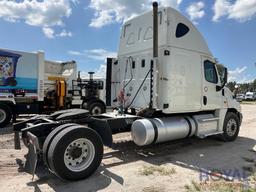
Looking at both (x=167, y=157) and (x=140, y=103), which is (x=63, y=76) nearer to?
(x=140, y=103)

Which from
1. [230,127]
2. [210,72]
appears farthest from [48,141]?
[230,127]

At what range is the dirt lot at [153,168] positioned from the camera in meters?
4.84

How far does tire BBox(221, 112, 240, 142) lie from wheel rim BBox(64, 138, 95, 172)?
5240 mm

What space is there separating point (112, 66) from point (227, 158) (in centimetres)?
443

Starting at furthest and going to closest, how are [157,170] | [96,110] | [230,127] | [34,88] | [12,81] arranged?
[96,110] < [34,88] < [12,81] < [230,127] < [157,170]

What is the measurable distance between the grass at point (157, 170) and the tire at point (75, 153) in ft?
3.27

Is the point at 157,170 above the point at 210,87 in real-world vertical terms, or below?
below

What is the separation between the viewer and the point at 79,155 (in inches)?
206

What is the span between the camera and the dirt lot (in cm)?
484

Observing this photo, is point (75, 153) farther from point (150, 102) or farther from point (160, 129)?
point (150, 102)

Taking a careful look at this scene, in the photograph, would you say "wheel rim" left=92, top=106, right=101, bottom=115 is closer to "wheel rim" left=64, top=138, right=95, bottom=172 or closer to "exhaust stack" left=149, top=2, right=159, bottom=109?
"exhaust stack" left=149, top=2, right=159, bottom=109

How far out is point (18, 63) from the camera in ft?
39.3

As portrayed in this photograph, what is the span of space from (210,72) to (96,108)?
7363 millimetres

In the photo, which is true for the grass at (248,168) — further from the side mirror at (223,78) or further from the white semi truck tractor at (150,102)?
the side mirror at (223,78)
